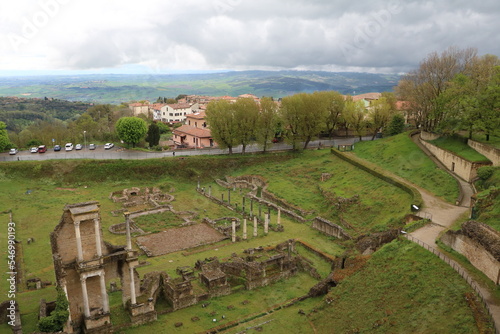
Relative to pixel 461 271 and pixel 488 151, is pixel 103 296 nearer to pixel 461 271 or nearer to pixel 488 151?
pixel 461 271

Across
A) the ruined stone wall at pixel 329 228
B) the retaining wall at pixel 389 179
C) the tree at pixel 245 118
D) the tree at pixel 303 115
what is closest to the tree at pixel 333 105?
the tree at pixel 303 115

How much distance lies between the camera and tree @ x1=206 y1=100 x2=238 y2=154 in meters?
57.5

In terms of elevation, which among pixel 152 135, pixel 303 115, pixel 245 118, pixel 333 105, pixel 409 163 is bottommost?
pixel 409 163

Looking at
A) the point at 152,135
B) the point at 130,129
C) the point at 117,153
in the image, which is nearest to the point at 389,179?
the point at 117,153

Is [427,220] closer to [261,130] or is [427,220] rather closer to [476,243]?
[476,243]

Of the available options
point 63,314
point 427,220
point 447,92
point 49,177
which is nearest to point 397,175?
point 447,92

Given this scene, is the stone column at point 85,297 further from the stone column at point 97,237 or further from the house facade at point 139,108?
the house facade at point 139,108

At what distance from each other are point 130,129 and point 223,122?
19430mm

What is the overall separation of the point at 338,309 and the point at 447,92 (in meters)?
35.0

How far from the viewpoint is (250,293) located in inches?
1046

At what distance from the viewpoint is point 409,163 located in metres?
46.9

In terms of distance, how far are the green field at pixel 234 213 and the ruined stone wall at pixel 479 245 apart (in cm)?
200

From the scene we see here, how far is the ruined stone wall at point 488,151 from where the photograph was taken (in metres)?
37.0

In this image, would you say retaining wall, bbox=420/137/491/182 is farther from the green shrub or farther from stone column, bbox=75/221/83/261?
stone column, bbox=75/221/83/261
